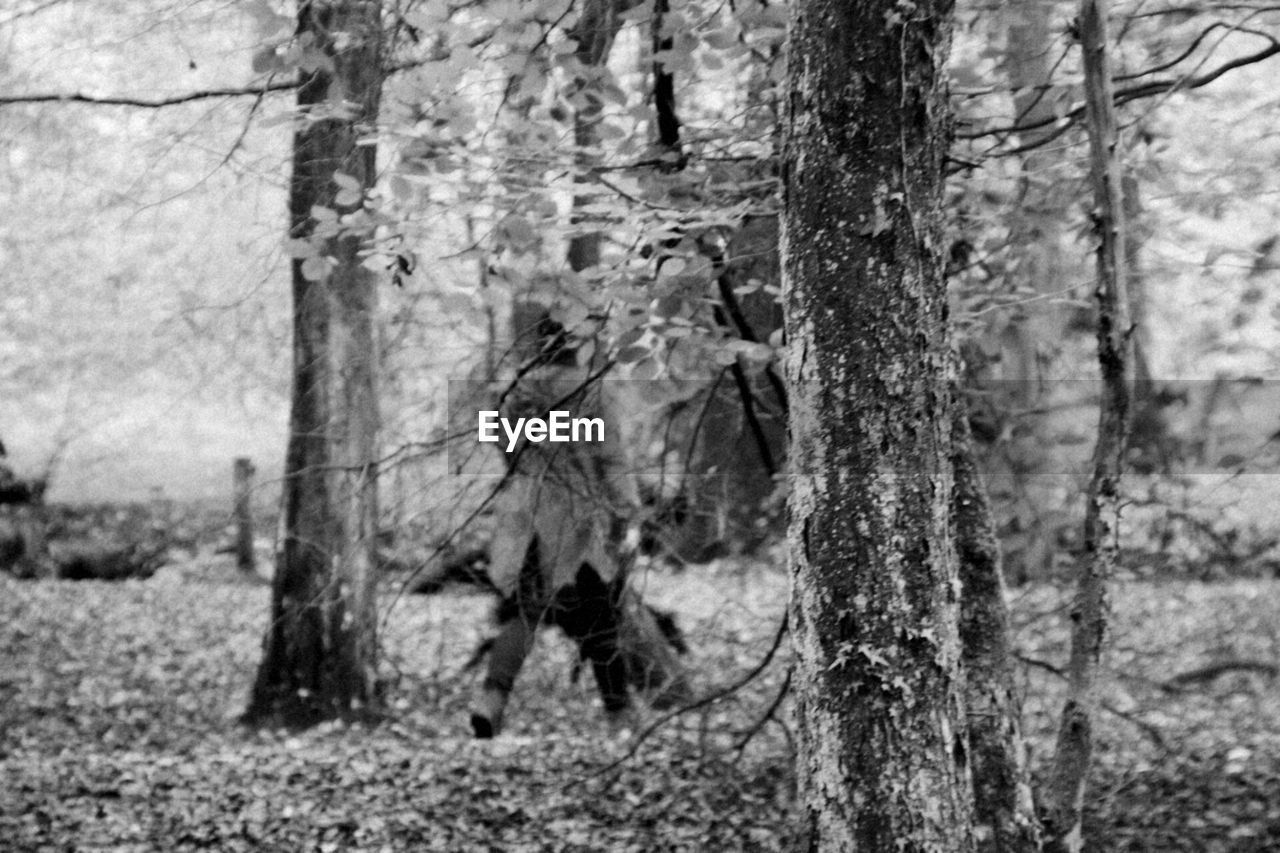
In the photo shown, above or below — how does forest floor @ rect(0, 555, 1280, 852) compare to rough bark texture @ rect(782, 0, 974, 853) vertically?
below

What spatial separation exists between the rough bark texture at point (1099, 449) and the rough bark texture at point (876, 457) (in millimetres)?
756

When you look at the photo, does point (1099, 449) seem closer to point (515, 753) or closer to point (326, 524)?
point (515, 753)

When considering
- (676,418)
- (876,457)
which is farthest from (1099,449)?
(676,418)

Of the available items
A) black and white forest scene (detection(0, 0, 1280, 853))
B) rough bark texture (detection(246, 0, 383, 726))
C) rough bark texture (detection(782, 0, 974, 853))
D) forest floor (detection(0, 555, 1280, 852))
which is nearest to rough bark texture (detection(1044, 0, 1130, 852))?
black and white forest scene (detection(0, 0, 1280, 853))

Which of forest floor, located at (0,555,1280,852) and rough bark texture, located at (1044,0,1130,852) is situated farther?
forest floor, located at (0,555,1280,852)

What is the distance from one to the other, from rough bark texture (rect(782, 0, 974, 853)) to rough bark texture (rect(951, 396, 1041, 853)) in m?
0.94

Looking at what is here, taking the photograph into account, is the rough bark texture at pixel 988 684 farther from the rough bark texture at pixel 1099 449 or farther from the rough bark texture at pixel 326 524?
the rough bark texture at pixel 326 524

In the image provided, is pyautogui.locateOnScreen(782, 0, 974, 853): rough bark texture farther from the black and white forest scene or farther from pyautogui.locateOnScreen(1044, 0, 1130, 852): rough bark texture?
pyautogui.locateOnScreen(1044, 0, 1130, 852): rough bark texture

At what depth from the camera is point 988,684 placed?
370 centimetres

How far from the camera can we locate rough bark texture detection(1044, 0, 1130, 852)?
3223 millimetres

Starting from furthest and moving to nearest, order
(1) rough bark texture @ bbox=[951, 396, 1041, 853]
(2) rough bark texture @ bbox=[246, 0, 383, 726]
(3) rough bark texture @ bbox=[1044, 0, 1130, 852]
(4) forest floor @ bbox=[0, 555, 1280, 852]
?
(2) rough bark texture @ bbox=[246, 0, 383, 726]
(4) forest floor @ bbox=[0, 555, 1280, 852]
(1) rough bark texture @ bbox=[951, 396, 1041, 853]
(3) rough bark texture @ bbox=[1044, 0, 1130, 852]

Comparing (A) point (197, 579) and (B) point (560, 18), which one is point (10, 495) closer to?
(A) point (197, 579)

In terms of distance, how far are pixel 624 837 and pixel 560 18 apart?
12.2ft

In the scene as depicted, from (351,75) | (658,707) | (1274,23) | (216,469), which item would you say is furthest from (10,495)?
(1274,23)
